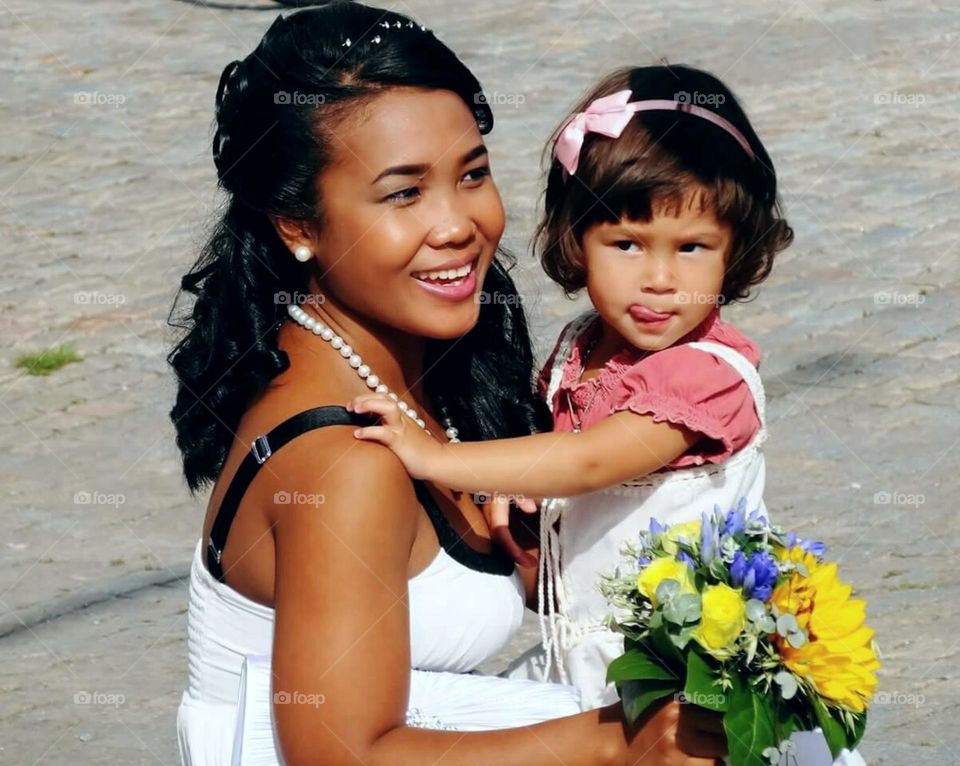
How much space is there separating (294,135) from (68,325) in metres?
5.01

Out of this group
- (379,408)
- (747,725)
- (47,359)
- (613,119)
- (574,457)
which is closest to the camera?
(747,725)

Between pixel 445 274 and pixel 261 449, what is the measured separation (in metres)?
0.43

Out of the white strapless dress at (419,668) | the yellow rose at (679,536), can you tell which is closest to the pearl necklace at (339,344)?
the white strapless dress at (419,668)

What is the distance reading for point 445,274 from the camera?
112 inches

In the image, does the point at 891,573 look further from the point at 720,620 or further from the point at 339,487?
the point at 339,487

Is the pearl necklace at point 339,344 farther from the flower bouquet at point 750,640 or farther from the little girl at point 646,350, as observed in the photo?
the flower bouquet at point 750,640

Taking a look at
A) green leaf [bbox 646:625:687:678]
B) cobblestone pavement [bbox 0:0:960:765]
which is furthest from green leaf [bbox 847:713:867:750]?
cobblestone pavement [bbox 0:0:960:765]

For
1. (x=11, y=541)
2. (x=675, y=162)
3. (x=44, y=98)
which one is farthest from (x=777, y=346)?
(x=44, y=98)

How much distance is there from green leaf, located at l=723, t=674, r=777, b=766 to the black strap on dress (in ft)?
2.03

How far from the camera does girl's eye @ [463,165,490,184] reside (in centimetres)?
288

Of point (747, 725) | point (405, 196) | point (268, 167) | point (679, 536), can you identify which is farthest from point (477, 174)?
point (747, 725)

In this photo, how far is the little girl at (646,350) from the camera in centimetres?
314

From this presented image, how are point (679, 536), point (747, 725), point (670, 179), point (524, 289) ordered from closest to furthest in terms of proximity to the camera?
point (747, 725) < point (679, 536) < point (670, 179) < point (524, 289)

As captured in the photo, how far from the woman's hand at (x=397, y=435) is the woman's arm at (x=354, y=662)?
3.8 inches
